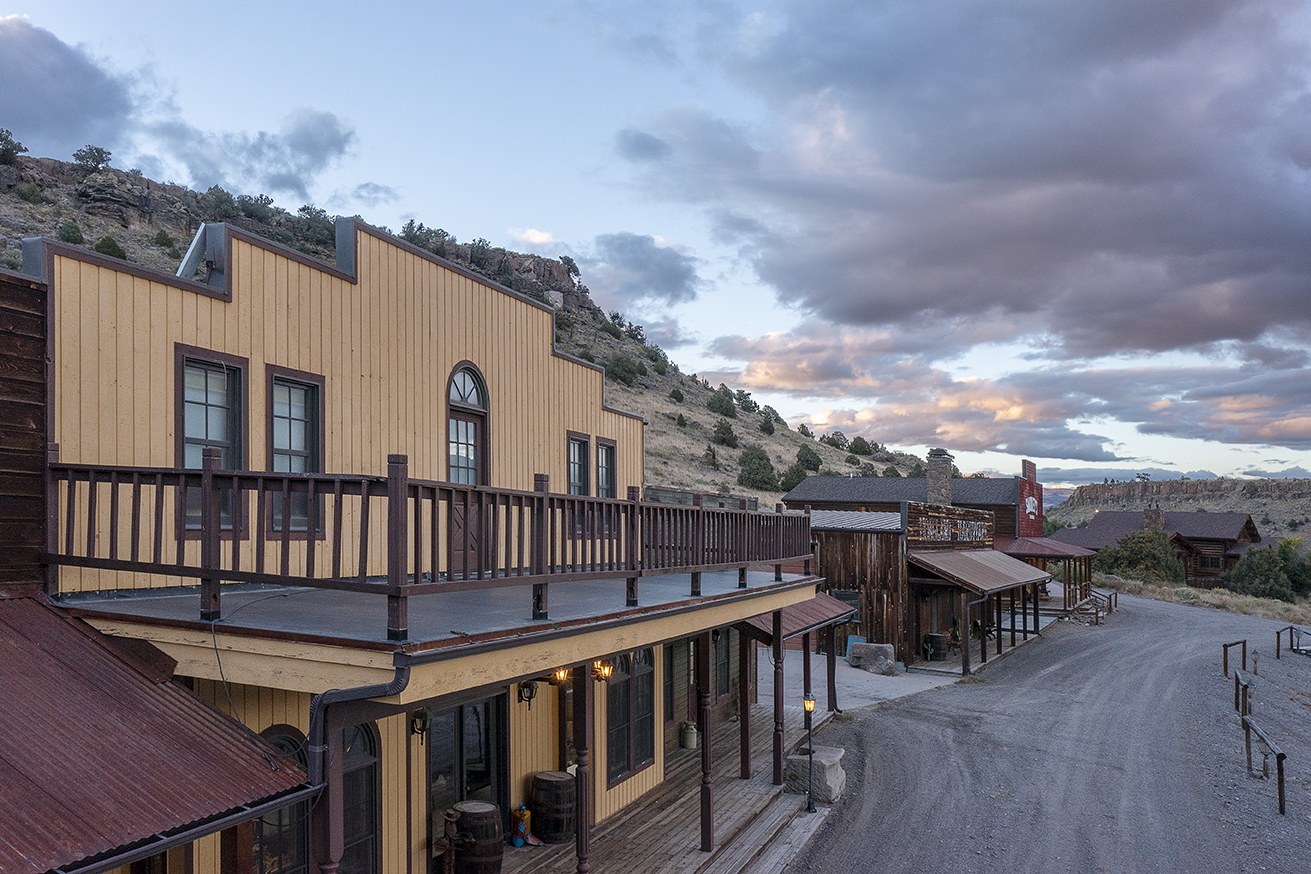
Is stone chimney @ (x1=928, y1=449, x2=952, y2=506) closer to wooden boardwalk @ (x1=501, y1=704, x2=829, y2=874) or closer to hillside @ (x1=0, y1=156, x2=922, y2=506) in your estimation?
hillside @ (x1=0, y1=156, x2=922, y2=506)

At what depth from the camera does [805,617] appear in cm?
1525

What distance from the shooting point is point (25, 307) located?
5.66 meters

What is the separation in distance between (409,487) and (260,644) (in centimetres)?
145

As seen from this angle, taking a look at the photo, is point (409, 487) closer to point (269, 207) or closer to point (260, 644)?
point (260, 644)

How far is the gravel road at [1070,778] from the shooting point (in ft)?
35.3

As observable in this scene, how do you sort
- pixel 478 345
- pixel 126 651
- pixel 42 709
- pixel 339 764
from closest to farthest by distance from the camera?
pixel 42 709, pixel 339 764, pixel 126 651, pixel 478 345

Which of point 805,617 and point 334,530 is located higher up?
point 334,530

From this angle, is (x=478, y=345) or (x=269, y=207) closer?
(x=478, y=345)

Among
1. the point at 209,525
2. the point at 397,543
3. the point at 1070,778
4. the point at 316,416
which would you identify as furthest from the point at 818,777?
the point at 209,525

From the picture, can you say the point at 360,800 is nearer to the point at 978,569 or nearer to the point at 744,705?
the point at 744,705

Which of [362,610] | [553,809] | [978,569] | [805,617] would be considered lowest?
[553,809]

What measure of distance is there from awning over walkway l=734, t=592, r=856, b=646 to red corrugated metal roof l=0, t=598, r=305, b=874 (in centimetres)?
779

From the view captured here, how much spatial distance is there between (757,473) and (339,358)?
45.8m

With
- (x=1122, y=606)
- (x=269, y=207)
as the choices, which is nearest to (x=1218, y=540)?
(x=1122, y=606)
